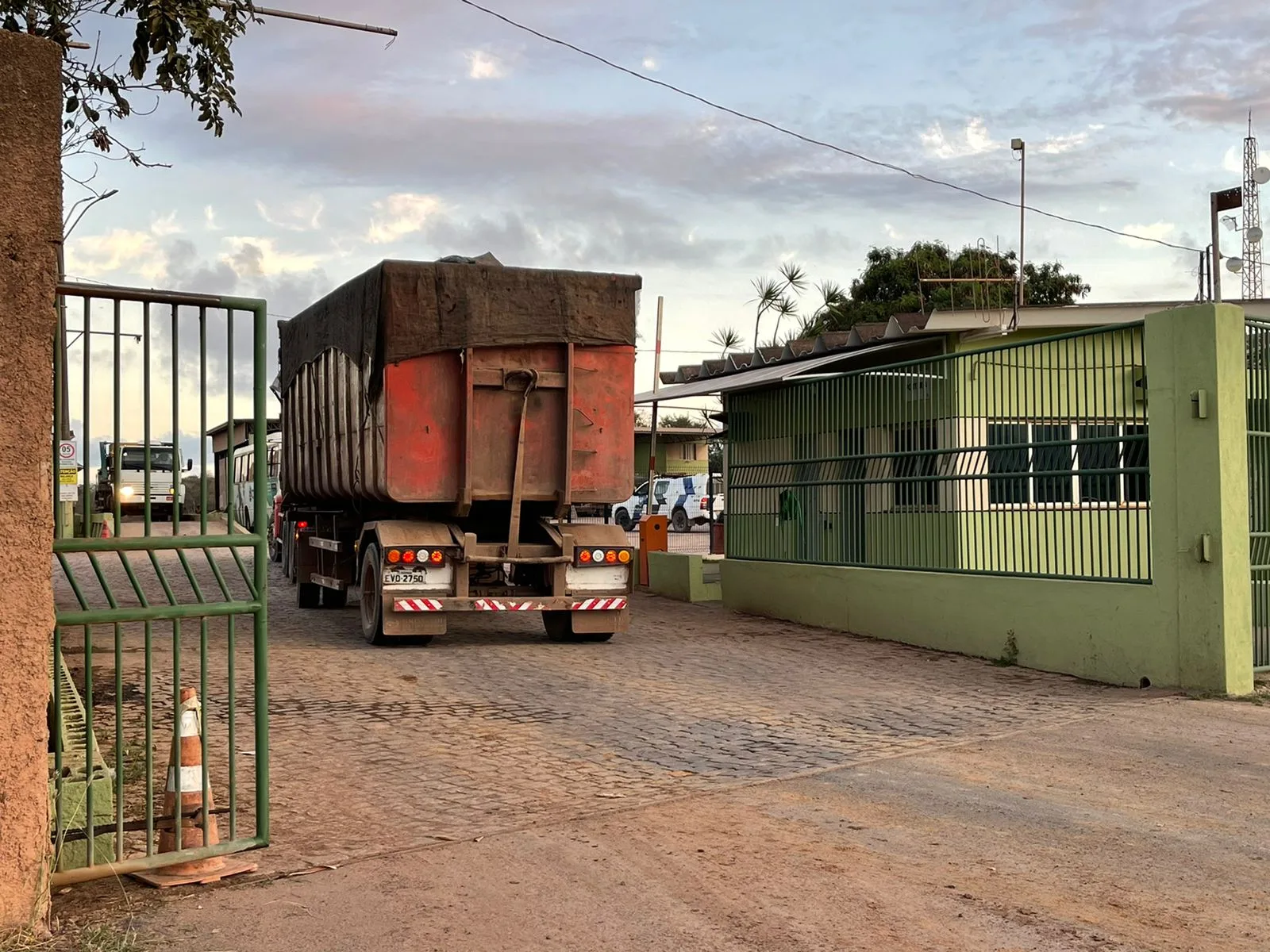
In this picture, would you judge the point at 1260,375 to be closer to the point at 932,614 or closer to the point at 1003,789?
the point at 932,614

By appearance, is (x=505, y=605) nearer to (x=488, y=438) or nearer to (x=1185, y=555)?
(x=488, y=438)

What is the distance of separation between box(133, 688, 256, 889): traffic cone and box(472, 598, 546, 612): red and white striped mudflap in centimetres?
741

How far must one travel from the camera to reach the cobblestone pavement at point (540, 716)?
695cm

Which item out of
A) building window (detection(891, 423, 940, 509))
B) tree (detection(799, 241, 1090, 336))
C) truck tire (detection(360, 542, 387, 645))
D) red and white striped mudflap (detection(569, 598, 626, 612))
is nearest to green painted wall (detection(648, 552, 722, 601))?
red and white striped mudflap (detection(569, 598, 626, 612))

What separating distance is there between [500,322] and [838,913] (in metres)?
8.81

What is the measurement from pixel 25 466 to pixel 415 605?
8.49 meters

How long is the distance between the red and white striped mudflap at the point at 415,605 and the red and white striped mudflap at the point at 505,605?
38cm

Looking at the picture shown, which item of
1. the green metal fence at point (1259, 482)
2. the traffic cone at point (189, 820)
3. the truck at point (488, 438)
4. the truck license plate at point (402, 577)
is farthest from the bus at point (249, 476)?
the traffic cone at point (189, 820)

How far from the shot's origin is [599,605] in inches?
535

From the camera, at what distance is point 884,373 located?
14203 mm

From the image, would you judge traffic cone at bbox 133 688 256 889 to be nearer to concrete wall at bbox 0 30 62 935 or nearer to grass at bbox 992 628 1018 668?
concrete wall at bbox 0 30 62 935

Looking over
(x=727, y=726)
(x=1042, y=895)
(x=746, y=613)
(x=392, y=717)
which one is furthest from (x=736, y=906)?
(x=746, y=613)

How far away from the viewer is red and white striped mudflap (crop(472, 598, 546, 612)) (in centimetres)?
1317

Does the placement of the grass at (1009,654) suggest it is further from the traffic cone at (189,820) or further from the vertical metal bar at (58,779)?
the vertical metal bar at (58,779)
